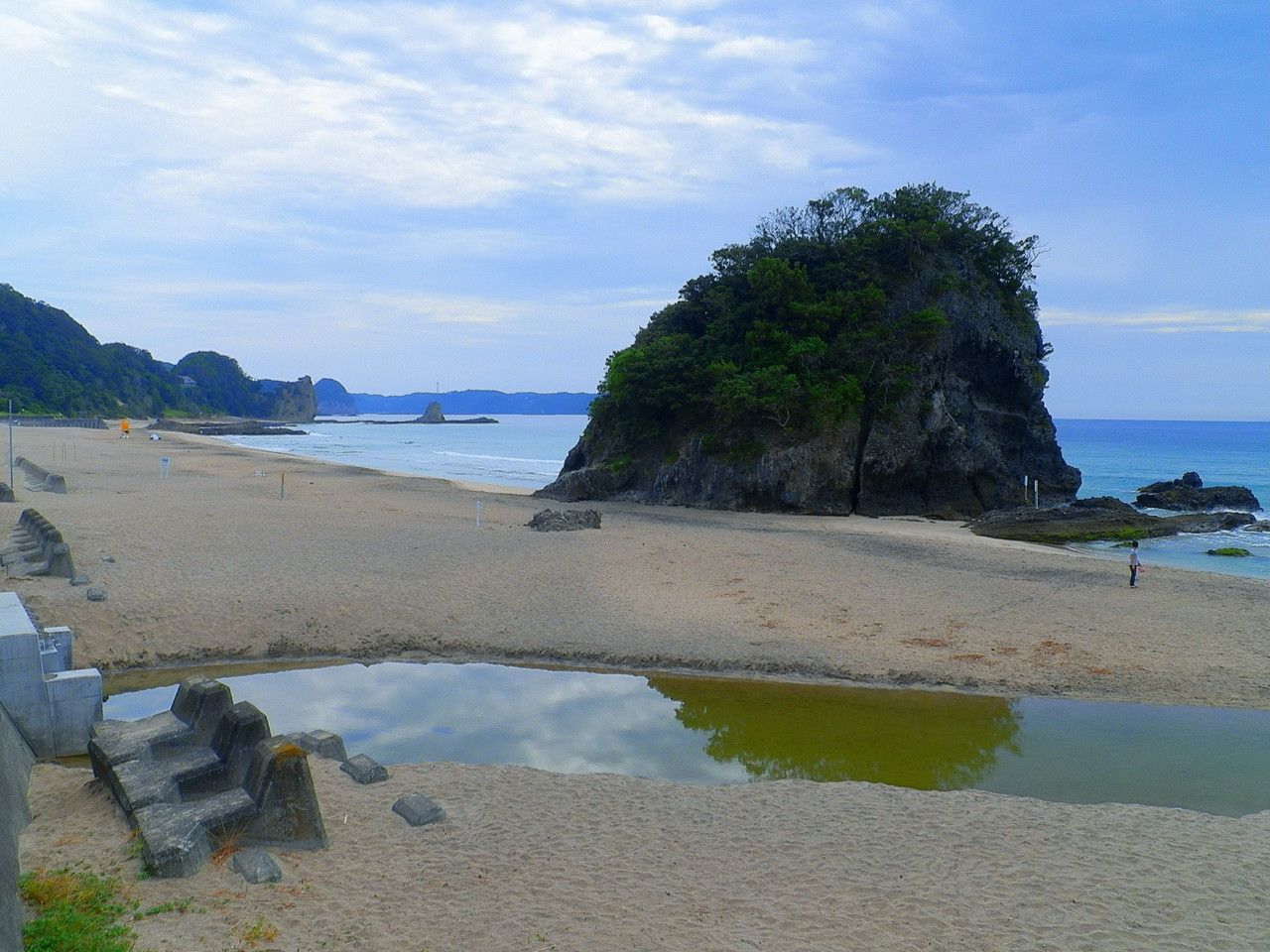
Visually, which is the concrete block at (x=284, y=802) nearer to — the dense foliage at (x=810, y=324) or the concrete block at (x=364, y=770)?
the concrete block at (x=364, y=770)

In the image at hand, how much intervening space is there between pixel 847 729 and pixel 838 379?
81.6ft

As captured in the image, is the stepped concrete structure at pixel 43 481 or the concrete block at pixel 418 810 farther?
the stepped concrete structure at pixel 43 481

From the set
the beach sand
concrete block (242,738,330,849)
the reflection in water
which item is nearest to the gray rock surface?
the beach sand

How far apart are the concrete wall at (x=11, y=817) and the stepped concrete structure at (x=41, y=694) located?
11.0 inches

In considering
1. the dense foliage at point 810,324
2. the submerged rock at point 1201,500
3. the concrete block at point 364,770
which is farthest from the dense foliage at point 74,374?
the submerged rock at point 1201,500

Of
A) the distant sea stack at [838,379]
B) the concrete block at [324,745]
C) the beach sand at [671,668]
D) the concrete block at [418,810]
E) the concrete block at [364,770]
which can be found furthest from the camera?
the distant sea stack at [838,379]

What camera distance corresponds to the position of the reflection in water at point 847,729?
997 centimetres

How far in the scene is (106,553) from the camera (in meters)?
17.1

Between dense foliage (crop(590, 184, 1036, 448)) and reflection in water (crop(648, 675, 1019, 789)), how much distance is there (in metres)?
20.7

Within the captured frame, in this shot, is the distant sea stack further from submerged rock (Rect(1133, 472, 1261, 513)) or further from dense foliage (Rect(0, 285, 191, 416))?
dense foliage (Rect(0, 285, 191, 416))

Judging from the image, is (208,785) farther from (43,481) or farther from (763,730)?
(43,481)

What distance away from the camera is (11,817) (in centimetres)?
664

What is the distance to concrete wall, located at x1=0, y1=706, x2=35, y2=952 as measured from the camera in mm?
5031

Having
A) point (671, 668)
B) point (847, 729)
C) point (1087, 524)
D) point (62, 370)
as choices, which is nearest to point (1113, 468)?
point (1087, 524)
